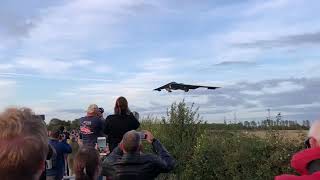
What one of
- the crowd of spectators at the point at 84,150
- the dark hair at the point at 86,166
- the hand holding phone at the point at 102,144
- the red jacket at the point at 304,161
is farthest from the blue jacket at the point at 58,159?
the red jacket at the point at 304,161

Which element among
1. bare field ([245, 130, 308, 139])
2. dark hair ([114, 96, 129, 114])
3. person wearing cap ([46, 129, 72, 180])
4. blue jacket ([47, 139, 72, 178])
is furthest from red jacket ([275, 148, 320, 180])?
blue jacket ([47, 139, 72, 178])

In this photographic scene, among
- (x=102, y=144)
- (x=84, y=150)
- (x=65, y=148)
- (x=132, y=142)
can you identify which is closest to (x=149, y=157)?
(x=132, y=142)

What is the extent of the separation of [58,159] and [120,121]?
180 cm

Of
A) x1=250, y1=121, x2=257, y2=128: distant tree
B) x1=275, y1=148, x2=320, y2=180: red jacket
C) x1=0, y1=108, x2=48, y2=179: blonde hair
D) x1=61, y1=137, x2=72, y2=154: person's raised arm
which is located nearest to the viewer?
x1=0, y1=108, x2=48, y2=179: blonde hair

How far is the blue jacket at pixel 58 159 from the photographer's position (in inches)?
419

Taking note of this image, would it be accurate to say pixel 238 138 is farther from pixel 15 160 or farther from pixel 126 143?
pixel 15 160

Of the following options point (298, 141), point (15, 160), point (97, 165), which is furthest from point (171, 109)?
point (15, 160)

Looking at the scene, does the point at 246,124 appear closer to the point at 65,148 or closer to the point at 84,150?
the point at 65,148

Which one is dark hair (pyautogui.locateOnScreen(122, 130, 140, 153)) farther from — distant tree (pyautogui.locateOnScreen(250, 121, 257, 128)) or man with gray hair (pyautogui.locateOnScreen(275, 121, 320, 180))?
distant tree (pyautogui.locateOnScreen(250, 121, 257, 128))

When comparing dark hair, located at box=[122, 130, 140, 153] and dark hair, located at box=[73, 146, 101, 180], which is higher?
dark hair, located at box=[122, 130, 140, 153]

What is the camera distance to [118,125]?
9.72m

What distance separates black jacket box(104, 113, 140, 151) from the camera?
31.9ft

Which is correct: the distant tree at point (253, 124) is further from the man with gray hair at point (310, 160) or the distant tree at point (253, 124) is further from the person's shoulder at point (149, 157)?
the man with gray hair at point (310, 160)

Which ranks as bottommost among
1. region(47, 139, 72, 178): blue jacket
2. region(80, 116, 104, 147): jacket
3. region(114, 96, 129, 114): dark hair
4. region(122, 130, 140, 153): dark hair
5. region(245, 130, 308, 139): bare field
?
region(47, 139, 72, 178): blue jacket
